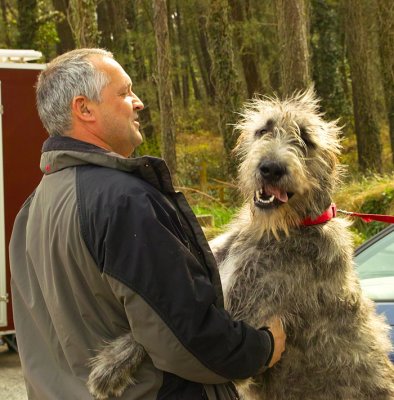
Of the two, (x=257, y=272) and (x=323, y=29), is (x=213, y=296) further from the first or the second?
(x=323, y=29)

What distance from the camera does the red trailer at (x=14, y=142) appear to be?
829 centimetres

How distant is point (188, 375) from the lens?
2609 mm

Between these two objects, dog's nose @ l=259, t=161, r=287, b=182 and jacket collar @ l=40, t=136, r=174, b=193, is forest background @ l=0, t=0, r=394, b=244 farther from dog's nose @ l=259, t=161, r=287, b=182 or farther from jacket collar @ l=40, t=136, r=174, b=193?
jacket collar @ l=40, t=136, r=174, b=193

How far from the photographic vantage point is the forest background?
12.3 meters

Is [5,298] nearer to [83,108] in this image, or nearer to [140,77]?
[83,108]

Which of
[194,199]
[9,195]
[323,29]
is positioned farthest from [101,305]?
[323,29]

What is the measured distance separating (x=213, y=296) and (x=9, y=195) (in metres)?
6.20

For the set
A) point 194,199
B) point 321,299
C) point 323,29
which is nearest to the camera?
point 321,299

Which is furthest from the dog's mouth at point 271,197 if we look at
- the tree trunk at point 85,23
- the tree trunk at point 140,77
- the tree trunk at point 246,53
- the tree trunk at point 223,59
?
the tree trunk at point 246,53

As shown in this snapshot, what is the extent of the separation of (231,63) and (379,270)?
41.3ft

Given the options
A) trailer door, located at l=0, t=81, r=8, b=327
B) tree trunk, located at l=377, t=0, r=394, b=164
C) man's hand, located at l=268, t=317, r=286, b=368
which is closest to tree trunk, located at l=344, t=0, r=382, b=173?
tree trunk, located at l=377, t=0, r=394, b=164

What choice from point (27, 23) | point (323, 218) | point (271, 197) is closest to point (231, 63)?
point (27, 23)

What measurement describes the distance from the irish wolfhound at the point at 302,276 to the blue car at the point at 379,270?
1062 mm

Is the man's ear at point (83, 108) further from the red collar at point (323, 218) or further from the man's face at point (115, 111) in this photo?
the red collar at point (323, 218)
